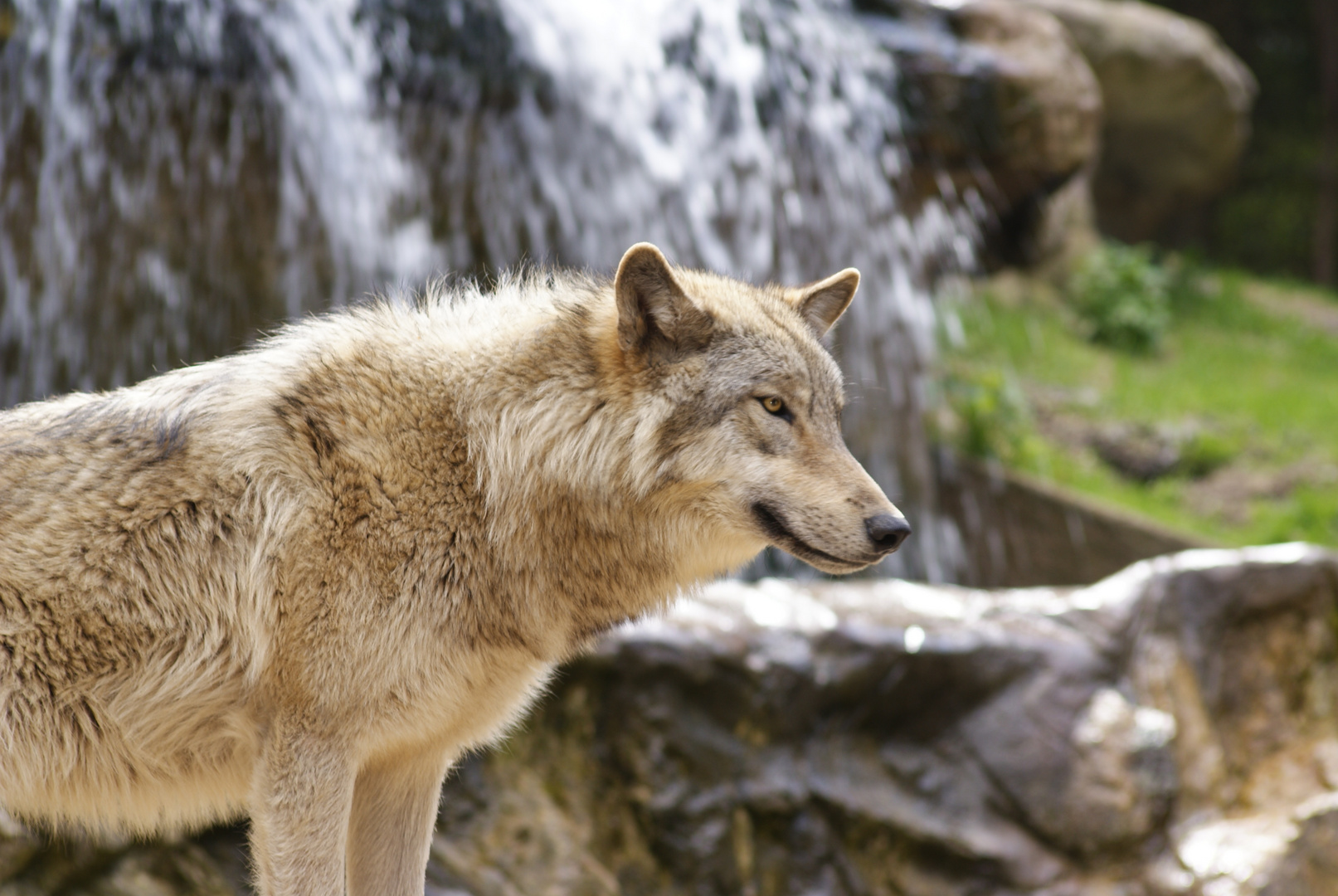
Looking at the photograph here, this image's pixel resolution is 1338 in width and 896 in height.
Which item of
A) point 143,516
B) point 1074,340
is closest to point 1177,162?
point 1074,340

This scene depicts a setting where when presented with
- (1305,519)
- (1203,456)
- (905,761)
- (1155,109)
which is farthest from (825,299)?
(1155,109)

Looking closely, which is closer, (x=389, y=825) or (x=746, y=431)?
(x=746, y=431)

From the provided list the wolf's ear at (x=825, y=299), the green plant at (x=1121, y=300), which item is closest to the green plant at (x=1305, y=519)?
the green plant at (x=1121, y=300)

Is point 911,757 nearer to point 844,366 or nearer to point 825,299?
point 825,299

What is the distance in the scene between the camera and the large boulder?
13.2 m

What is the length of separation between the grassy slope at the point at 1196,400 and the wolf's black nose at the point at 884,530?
6192mm

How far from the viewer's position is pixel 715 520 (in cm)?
286

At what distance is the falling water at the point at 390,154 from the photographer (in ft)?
19.9

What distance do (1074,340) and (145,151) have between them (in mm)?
9277

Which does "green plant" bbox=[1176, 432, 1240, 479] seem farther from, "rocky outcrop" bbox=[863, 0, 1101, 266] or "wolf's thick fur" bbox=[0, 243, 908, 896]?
"wolf's thick fur" bbox=[0, 243, 908, 896]

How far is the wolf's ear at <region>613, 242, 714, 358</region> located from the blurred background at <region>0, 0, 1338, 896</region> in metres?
0.85

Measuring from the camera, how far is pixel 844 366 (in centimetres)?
844

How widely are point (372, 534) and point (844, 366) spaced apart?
6221 millimetres

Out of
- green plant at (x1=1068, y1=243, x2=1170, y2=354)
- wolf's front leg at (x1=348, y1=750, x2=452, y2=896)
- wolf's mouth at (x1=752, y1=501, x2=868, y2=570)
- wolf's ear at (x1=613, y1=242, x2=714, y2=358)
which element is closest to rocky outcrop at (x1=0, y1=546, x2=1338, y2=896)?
wolf's front leg at (x1=348, y1=750, x2=452, y2=896)
